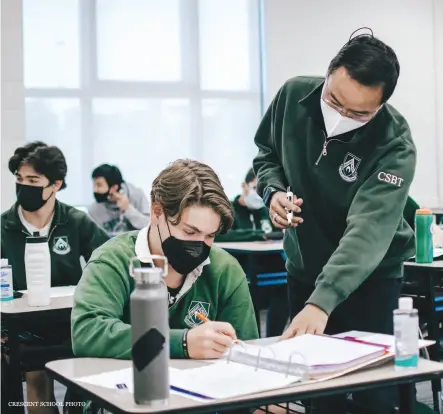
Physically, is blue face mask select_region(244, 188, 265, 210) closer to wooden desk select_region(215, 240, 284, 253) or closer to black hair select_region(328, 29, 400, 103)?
wooden desk select_region(215, 240, 284, 253)

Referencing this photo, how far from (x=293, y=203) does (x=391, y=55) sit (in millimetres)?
440

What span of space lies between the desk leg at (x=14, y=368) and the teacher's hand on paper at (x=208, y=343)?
1.07 m

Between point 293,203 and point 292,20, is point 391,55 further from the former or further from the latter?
point 292,20

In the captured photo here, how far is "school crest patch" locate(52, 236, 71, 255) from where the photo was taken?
3.22 metres

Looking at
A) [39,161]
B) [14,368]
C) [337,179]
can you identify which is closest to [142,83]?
[39,161]

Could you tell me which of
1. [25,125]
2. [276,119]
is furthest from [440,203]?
[276,119]

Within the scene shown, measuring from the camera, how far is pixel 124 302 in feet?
5.82

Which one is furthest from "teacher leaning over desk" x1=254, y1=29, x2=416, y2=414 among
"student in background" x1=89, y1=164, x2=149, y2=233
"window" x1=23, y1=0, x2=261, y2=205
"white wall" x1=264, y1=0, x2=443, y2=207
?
"white wall" x1=264, y1=0, x2=443, y2=207

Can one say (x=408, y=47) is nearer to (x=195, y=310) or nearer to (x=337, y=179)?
(x=337, y=179)

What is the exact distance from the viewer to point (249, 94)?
773cm

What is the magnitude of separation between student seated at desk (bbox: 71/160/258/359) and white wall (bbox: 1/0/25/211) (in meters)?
4.76

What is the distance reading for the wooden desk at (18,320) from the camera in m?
2.48

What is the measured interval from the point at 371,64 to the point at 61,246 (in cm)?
174

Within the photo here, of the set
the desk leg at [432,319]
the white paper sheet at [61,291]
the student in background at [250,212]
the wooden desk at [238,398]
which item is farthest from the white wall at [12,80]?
the wooden desk at [238,398]
